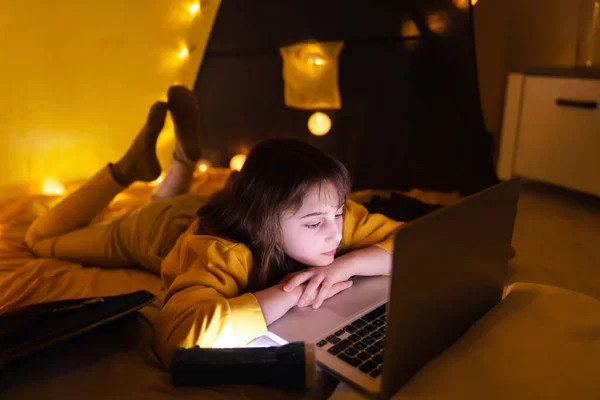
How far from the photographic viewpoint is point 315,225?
0.82 m

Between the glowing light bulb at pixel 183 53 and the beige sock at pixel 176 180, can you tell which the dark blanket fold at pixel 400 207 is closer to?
the beige sock at pixel 176 180

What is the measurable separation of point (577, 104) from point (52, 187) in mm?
1725

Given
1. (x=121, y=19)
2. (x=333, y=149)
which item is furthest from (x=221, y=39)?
(x=333, y=149)

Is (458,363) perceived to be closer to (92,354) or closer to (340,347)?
(340,347)

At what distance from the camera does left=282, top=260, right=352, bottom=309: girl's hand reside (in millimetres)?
793

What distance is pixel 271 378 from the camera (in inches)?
24.0

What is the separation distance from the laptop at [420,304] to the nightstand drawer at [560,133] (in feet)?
3.78

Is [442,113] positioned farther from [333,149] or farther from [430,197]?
[333,149]

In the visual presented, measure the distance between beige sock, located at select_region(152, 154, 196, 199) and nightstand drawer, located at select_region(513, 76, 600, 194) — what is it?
4.04 ft

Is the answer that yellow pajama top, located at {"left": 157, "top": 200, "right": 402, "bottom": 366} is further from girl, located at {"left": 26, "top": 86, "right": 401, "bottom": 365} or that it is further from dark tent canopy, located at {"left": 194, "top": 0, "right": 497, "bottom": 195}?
dark tent canopy, located at {"left": 194, "top": 0, "right": 497, "bottom": 195}

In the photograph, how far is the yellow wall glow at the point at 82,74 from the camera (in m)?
1.48

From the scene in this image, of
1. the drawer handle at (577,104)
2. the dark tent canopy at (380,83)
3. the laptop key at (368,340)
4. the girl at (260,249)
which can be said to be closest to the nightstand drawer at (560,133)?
the drawer handle at (577,104)

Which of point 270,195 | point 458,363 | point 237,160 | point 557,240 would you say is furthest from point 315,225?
point 237,160

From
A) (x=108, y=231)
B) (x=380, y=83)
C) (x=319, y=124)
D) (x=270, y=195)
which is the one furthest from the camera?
(x=319, y=124)
